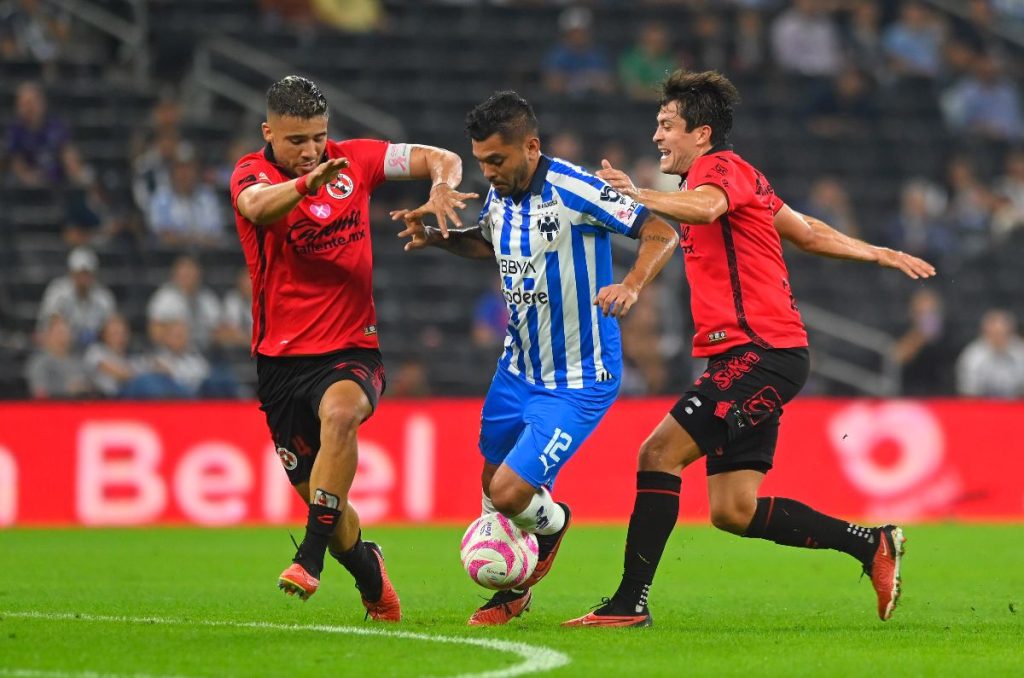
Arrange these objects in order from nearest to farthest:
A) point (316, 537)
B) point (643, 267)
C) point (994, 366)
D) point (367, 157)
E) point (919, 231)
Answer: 1. point (316, 537)
2. point (643, 267)
3. point (367, 157)
4. point (994, 366)
5. point (919, 231)

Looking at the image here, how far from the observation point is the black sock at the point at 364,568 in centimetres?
748

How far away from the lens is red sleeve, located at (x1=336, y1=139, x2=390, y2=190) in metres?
7.77

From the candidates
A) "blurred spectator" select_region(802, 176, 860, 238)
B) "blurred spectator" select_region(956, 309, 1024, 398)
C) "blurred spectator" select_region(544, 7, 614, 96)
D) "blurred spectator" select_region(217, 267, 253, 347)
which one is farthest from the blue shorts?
"blurred spectator" select_region(544, 7, 614, 96)

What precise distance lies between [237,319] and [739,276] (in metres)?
9.19

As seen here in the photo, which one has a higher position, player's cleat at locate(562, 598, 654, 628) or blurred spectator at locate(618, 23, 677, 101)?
blurred spectator at locate(618, 23, 677, 101)

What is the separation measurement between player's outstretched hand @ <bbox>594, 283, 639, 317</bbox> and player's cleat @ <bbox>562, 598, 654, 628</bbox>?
141 centimetres

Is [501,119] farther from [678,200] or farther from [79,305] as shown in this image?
[79,305]

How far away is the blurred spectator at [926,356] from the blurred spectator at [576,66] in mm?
4703

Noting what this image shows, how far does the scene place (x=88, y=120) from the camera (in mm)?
17672

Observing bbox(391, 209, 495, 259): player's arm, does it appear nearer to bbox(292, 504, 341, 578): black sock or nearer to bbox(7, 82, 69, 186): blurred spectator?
bbox(292, 504, 341, 578): black sock

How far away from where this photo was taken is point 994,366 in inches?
675

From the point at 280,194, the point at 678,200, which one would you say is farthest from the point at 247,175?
the point at 678,200

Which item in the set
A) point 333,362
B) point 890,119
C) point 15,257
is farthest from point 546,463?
point 890,119

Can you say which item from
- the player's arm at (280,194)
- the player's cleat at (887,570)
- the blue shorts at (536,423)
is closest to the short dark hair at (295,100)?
the player's arm at (280,194)
